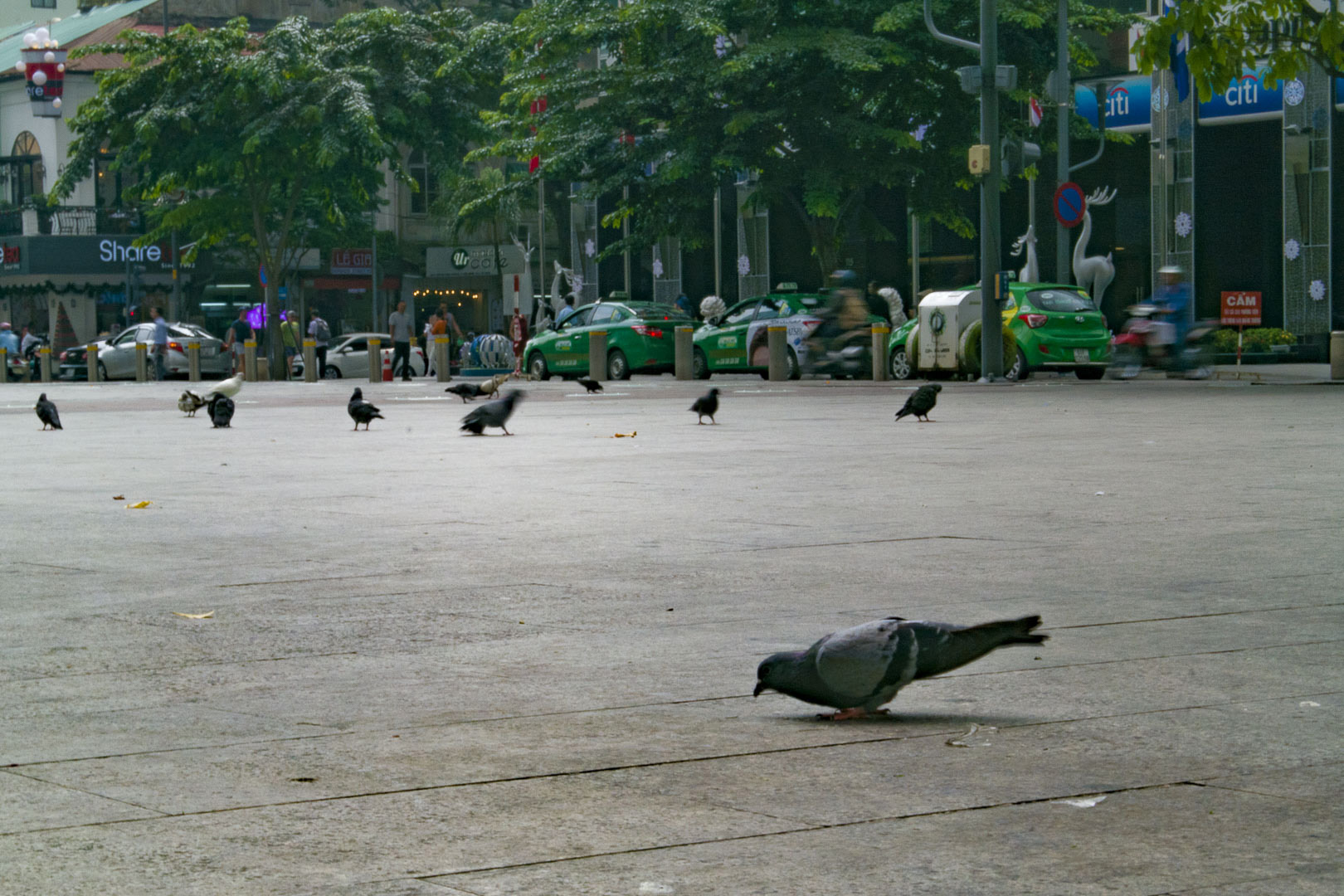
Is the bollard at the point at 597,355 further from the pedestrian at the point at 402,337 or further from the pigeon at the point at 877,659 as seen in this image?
the pigeon at the point at 877,659

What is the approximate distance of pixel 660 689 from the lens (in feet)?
16.6

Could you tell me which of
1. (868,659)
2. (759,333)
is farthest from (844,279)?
(868,659)

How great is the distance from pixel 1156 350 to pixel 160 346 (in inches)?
1007

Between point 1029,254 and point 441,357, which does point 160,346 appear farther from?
point 1029,254

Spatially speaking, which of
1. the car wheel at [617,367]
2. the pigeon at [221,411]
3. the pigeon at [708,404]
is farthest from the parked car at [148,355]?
the pigeon at [708,404]

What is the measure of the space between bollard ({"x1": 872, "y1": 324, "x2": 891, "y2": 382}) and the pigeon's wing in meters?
25.2

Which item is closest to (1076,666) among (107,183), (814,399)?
(814,399)

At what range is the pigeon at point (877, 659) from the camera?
440 centimetres

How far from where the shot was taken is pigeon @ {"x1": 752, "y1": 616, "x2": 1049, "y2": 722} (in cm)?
440

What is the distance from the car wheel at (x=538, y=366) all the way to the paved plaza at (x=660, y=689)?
23565 millimetres

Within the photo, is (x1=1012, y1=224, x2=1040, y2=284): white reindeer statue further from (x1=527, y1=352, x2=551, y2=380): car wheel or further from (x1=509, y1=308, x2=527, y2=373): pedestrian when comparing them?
(x1=509, y1=308, x2=527, y2=373): pedestrian

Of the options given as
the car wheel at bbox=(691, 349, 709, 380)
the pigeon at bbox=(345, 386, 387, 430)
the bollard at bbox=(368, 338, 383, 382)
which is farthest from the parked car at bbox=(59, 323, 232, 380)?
the pigeon at bbox=(345, 386, 387, 430)

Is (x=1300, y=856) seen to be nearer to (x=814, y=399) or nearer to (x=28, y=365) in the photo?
(x=814, y=399)

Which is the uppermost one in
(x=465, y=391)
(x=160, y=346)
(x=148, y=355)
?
(x=160, y=346)
